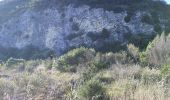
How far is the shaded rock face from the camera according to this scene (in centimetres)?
4391

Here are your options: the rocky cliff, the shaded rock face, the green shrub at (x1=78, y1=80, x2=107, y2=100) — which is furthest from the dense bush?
the shaded rock face

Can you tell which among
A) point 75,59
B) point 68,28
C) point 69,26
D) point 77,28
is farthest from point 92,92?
point 69,26

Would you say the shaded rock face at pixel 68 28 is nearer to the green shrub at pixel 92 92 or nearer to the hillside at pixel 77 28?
the hillside at pixel 77 28

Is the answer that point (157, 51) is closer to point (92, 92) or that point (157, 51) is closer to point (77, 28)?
point (92, 92)

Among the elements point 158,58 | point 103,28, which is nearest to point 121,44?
point 103,28

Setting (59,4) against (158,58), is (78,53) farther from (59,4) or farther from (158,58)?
(59,4)

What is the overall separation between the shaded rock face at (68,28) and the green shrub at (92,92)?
33.0m

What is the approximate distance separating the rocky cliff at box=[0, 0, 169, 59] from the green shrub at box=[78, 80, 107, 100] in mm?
32631

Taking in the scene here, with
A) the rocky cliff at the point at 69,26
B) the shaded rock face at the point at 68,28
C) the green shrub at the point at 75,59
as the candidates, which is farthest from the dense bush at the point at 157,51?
the shaded rock face at the point at 68,28

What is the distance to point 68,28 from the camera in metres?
48.6

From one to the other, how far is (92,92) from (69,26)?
135 ft

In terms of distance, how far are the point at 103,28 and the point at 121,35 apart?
9.07 feet

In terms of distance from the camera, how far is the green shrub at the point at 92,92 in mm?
7579

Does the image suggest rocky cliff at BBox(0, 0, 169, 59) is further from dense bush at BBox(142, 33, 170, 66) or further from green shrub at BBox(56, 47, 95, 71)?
dense bush at BBox(142, 33, 170, 66)
